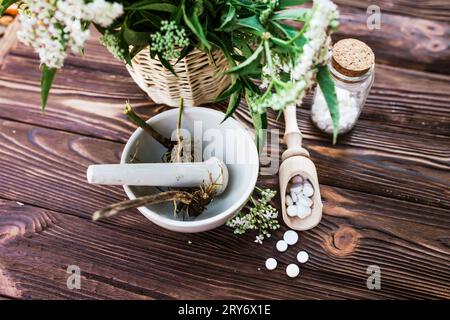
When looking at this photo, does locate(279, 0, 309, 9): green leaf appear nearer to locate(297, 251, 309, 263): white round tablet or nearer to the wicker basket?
the wicker basket

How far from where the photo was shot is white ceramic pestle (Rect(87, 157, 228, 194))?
2.28ft

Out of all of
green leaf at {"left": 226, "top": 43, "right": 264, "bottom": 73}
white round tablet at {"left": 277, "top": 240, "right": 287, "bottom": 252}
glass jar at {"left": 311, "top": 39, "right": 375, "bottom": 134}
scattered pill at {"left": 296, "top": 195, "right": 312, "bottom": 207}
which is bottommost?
white round tablet at {"left": 277, "top": 240, "right": 287, "bottom": 252}

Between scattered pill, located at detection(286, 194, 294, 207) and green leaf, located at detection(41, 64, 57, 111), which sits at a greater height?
green leaf, located at detection(41, 64, 57, 111)

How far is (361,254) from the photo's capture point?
0.85 metres

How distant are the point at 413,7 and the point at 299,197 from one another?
22.8 inches

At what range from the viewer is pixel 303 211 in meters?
0.86

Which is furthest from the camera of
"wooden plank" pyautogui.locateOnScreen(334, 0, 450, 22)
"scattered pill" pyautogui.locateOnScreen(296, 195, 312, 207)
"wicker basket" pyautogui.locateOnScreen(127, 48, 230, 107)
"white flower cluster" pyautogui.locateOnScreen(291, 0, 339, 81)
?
"wooden plank" pyautogui.locateOnScreen(334, 0, 450, 22)

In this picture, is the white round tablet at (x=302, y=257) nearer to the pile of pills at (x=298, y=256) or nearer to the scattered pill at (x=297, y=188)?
the pile of pills at (x=298, y=256)

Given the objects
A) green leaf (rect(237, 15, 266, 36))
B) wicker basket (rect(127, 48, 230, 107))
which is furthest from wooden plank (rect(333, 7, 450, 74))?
green leaf (rect(237, 15, 266, 36))

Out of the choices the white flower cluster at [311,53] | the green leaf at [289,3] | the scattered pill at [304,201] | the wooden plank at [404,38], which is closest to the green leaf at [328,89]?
the white flower cluster at [311,53]

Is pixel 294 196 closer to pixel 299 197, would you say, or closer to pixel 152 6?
pixel 299 197

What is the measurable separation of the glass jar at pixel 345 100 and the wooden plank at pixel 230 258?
15 centimetres

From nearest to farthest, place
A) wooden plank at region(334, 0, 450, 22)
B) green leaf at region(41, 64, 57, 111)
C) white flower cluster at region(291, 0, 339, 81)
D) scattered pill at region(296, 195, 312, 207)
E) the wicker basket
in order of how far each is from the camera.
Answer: white flower cluster at region(291, 0, 339, 81) → green leaf at region(41, 64, 57, 111) → the wicker basket → scattered pill at region(296, 195, 312, 207) → wooden plank at region(334, 0, 450, 22)

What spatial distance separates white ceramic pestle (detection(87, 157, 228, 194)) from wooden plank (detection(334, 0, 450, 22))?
0.59m
